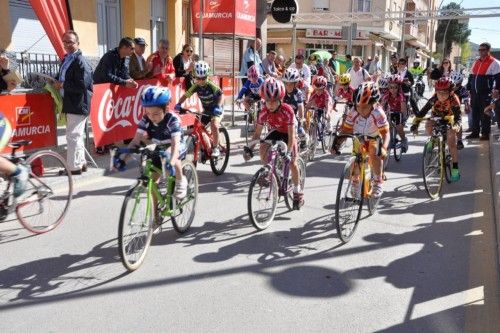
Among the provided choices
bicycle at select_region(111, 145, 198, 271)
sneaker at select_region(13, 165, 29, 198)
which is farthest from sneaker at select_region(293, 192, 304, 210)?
sneaker at select_region(13, 165, 29, 198)

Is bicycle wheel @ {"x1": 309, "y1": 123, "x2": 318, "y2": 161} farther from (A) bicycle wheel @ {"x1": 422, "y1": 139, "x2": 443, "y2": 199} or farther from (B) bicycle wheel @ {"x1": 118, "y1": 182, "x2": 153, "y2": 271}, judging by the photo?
(B) bicycle wheel @ {"x1": 118, "y1": 182, "x2": 153, "y2": 271}

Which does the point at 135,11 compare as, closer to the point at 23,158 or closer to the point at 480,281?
the point at 23,158

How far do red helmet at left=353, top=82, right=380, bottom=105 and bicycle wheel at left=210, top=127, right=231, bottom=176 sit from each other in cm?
323

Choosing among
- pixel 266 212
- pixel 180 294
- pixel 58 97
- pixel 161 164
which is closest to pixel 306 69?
pixel 58 97

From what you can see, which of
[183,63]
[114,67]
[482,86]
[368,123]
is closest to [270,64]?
[183,63]

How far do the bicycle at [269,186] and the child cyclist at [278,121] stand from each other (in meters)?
0.09

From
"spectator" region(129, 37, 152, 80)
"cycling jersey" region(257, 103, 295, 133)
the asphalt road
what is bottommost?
the asphalt road

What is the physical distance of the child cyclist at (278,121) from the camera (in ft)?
19.9

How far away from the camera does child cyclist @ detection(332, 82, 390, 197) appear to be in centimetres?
595

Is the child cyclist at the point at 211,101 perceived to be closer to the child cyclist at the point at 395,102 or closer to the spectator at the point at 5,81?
the spectator at the point at 5,81

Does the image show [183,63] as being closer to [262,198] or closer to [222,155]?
[222,155]

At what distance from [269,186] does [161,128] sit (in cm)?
151

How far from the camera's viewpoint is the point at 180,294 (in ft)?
14.0

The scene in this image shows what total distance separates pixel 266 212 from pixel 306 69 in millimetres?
8236
